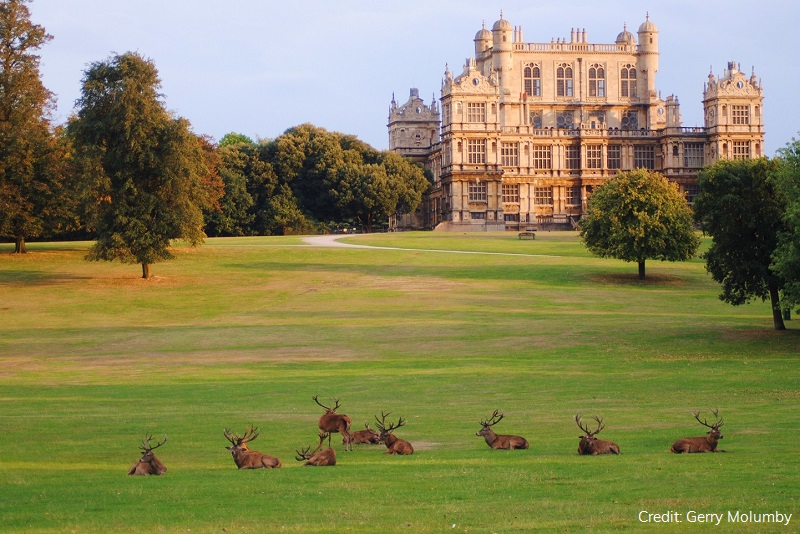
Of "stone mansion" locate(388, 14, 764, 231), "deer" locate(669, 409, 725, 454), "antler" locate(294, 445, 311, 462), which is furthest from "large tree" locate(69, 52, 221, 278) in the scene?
"stone mansion" locate(388, 14, 764, 231)

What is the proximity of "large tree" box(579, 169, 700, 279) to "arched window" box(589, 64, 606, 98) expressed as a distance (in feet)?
194

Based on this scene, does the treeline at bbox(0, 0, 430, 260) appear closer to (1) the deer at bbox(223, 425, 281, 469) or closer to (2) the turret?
(1) the deer at bbox(223, 425, 281, 469)

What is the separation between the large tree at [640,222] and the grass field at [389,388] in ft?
5.89

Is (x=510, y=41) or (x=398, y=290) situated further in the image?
(x=510, y=41)

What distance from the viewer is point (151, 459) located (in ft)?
58.2

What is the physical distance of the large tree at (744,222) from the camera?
144 feet

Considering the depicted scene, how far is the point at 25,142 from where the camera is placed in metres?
68.5

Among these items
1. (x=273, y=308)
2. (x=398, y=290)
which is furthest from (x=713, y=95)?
(x=273, y=308)

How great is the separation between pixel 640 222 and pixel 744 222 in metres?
22.9

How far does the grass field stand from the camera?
14703 mm

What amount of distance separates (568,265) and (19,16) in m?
38.2

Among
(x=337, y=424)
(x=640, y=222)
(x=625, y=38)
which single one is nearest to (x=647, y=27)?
(x=625, y=38)

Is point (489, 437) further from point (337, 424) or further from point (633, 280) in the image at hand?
point (633, 280)

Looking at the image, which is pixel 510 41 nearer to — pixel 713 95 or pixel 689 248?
pixel 713 95
